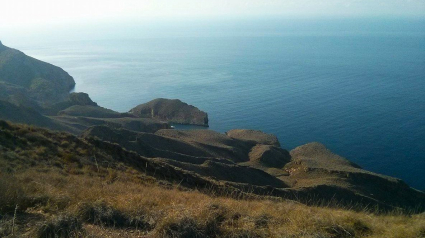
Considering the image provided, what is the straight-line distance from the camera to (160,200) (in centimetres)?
721

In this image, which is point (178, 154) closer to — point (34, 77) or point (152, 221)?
point (152, 221)

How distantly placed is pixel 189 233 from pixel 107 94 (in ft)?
285

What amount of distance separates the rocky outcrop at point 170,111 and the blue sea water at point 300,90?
378 cm

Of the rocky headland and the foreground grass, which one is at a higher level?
the foreground grass

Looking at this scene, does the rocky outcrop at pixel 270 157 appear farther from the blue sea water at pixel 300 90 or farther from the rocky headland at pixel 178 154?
the blue sea water at pixel 300 90

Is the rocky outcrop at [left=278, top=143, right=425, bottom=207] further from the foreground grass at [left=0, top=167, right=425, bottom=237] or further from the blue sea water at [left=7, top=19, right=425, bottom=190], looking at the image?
the foreground grass at [left=0, top=167, right=425, bottom=237]

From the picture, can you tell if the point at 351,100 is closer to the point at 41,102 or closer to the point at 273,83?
the point at 273,83

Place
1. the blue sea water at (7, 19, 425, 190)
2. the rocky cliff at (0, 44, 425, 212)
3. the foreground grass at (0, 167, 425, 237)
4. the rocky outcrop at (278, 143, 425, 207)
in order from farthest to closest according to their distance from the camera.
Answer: the blue sea water at (7, 19, 425, 190), the rocky outcrop at (278, 143, 425, 207), the rocky cliff at (0, 44, 425, 212), the foreground grass at (0, 167, 425, 237)

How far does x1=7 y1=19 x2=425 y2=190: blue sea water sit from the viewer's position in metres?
52.6

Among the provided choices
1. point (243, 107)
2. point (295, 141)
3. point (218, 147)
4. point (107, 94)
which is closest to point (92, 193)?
point (218, 147)

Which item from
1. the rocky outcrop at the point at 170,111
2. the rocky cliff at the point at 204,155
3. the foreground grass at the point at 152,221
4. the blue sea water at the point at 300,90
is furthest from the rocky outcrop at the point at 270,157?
the foreground grass at the point at 152,221

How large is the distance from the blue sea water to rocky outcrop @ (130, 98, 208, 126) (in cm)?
378

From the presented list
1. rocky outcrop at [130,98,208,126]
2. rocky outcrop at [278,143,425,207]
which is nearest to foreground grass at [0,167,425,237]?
rocky outcrop at [278,143,425,207]

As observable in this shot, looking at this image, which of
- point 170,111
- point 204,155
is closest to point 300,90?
point 170,111
